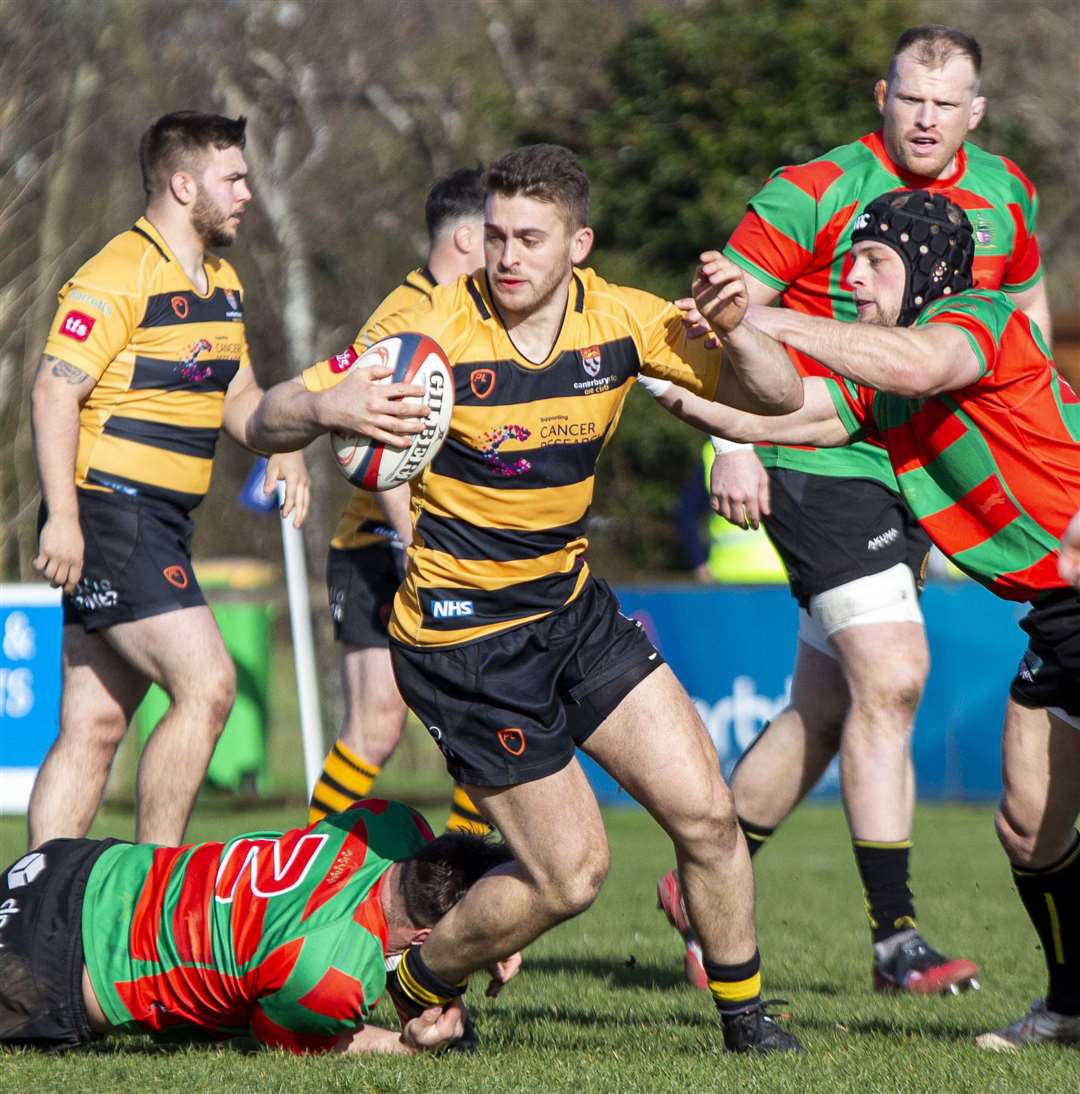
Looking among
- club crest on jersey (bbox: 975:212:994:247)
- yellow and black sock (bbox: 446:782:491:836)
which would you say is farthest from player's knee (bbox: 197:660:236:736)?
club crest on jersey (bbox: 975:212:994:247)

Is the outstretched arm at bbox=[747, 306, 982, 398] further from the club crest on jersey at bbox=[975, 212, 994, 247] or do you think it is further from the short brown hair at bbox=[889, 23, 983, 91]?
the short brown hair at bbox=[889, 23, 983, 91]

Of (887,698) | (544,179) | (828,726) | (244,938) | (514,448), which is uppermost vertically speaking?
(544,179)

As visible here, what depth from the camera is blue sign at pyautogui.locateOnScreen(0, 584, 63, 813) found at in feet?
36.3

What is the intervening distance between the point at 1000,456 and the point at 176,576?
281cm

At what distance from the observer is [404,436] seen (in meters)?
4.11

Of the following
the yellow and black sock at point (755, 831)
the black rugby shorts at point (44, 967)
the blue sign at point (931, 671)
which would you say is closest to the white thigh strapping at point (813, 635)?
the yellow and black sock at point (755, 831)

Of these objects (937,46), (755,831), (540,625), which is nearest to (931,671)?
(755,831)

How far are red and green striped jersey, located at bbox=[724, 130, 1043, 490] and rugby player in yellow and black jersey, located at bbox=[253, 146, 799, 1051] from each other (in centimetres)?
132

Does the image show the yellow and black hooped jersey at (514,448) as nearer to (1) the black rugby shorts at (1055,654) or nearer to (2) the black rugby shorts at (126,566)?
(1) the black rugby shorts at (1055,654)

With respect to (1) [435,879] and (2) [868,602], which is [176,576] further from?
(2) [868,602]

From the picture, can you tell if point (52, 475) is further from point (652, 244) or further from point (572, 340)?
point (652, 244)

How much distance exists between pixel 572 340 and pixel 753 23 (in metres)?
16.0

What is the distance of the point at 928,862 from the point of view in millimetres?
9344

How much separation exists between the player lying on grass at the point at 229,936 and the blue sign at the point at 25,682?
6502 mm
